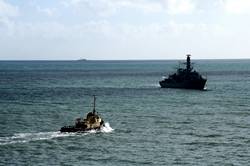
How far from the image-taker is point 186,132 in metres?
81.6

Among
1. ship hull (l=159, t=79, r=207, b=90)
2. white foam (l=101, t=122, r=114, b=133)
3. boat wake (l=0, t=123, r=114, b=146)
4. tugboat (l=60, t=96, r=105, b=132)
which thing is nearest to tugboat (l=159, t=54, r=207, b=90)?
ship hull (l=159, t=79, r=207, b=90)

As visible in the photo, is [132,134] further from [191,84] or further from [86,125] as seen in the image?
[191,84]

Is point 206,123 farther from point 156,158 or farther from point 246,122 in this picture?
point 156,158

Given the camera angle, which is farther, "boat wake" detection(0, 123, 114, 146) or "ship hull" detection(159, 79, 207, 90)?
"ship hull" detection(159, 79, 207, 90)

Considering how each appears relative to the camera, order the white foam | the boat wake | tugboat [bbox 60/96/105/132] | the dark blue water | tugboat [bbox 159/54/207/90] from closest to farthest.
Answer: the dark blue water, the boat wake, tugboat [bbox 60/96/105/132], the white foam, tugboat [bbox 159/54/207/90]

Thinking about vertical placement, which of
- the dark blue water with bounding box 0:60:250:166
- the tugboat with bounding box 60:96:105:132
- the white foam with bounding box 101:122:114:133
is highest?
the tugboat with bounding box 60:96:105:132

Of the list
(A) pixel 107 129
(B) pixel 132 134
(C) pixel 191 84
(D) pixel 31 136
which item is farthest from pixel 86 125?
(C) pixel 191 84

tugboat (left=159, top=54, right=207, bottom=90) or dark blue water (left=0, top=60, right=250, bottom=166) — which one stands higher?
tugboat (left=159, top=54, right=207, bottom=90)

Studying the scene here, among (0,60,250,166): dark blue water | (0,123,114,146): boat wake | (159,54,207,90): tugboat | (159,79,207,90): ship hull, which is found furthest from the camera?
(159,79,207,90): ship hull

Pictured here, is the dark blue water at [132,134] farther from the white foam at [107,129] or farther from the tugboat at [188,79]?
the tugboat at [188,79]

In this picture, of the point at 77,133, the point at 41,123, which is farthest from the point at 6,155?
the point at 41,123

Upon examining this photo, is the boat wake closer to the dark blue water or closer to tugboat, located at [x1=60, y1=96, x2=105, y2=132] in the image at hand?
the dark blue water

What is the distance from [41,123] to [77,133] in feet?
46.9

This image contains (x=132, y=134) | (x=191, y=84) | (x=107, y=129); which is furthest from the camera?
(x=191, y=84)
